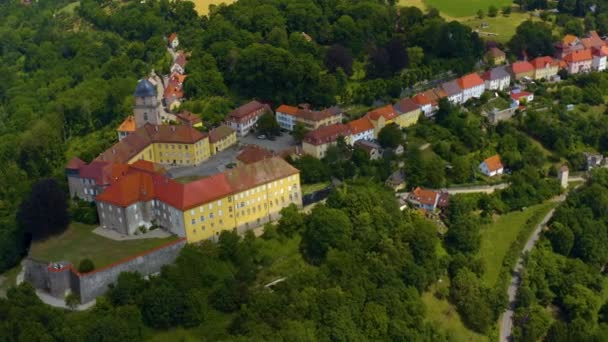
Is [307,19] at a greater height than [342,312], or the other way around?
[307,19]

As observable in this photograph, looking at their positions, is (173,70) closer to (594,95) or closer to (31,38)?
(31,38)

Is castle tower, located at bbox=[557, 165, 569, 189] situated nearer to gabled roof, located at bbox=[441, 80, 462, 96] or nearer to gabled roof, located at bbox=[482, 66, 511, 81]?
gabled roof, located at bbox=[441, 80, 462, 96]

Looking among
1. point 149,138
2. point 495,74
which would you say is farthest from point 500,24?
point 149,138

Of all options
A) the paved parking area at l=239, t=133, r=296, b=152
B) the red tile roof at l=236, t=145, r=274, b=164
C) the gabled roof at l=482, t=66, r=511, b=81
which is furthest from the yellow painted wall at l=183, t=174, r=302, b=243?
the gabled roof at l=482, t=66, r=511, b=81

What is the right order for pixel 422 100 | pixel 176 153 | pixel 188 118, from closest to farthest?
pixel 176 153, pixel 188 118, pixel 422 100

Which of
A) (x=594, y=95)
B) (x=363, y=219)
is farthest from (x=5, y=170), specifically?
(x=594, y=95)

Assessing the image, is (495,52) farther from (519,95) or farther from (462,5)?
(462,5)

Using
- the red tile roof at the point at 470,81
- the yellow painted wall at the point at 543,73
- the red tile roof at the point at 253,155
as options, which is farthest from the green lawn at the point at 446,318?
the yellow painted wall at the point at 543,73

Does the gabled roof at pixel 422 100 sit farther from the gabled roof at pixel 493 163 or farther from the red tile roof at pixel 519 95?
the red tile roof at pixel 519 95
